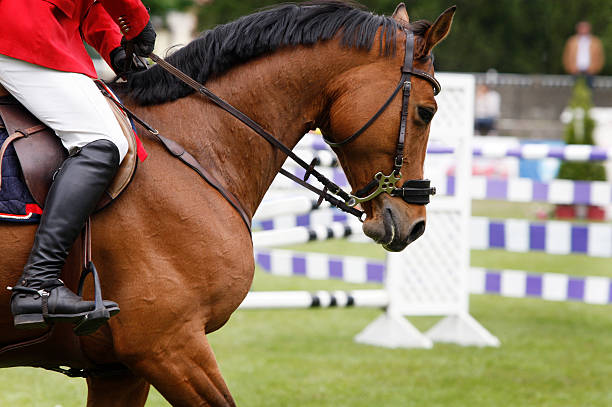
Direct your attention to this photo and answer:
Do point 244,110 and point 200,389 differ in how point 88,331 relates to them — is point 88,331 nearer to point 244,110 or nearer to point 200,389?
point 200,389

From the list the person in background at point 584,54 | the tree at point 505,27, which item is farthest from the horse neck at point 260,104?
the tree at point 505,27

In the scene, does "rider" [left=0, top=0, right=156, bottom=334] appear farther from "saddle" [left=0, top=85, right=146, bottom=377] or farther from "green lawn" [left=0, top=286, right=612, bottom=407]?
"green lawn" [left=0, top=286, right=612, bottom=407]

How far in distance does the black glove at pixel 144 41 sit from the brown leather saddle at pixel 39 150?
1.04 ft

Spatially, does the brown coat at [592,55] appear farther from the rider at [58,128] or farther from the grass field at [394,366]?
the rider at [58,128]

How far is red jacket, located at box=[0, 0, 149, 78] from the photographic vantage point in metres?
3.04

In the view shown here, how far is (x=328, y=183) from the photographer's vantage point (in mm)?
3602

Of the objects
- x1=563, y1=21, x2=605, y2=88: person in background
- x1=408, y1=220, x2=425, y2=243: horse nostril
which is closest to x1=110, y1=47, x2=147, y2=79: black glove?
x1=408, y1=220, x2=425, y2=243: horse nostril

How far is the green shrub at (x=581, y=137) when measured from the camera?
48.5ft

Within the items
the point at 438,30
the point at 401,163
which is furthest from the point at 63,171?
the point at 438,30

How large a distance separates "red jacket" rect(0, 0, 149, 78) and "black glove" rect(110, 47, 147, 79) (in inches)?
10.0

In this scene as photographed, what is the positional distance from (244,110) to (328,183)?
0.46m

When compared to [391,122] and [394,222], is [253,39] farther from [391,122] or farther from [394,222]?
[394,222]

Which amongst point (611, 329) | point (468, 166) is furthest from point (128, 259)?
point (611, 329)

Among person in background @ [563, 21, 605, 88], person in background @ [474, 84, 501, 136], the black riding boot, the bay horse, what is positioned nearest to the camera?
the black riding boot
